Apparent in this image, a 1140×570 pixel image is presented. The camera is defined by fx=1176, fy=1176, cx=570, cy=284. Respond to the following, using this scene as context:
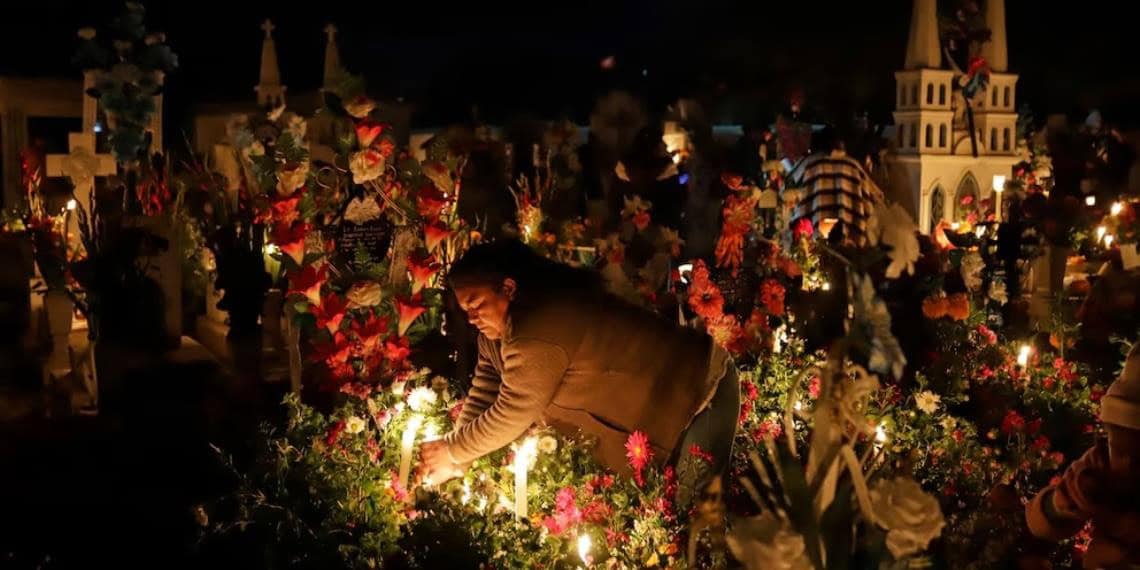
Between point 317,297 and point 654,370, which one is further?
point 317,297

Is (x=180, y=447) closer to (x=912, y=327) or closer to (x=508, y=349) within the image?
(x=508, y=349)

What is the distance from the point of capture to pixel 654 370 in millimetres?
3848

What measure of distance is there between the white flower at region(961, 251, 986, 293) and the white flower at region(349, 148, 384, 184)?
348cm

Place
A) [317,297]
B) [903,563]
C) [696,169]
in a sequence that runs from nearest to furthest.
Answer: [903,563], [317,297], [696,169]

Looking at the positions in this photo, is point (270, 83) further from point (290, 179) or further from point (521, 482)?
point (521, 482)

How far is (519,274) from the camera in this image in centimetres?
355

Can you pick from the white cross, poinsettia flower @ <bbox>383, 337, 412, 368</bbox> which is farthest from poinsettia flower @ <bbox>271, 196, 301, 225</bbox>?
the white cross

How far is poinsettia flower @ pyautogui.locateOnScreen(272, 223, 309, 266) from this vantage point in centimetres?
466

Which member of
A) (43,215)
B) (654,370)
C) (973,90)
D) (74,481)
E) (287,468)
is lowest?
(74,481)

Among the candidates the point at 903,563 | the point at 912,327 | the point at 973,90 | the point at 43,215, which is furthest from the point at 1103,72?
the point at 903,563

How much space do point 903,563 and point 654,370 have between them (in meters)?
1.54

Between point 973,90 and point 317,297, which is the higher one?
point 973,90

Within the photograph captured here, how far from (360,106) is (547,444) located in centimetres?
179

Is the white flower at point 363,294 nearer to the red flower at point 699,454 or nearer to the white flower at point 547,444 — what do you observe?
the white flower at point 547,444
